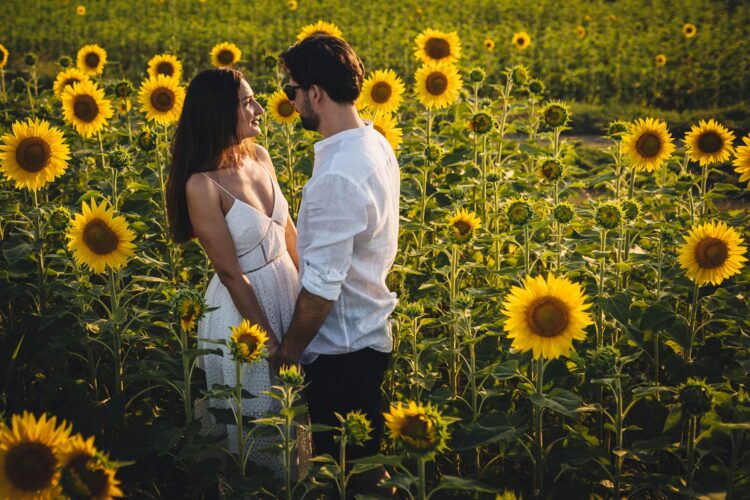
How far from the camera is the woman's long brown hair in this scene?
2.53 m

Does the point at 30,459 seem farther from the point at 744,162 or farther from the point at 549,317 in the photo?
the point at 744,162

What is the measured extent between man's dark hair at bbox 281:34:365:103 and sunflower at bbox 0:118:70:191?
1333 mm

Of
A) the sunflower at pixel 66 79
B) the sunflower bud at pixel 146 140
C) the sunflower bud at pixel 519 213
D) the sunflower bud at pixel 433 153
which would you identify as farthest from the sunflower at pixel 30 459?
the sunflower at pixel 66 79

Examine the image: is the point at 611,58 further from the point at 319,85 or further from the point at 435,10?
the point at 319,85

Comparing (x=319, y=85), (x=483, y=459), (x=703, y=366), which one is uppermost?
(x=319, y=85)

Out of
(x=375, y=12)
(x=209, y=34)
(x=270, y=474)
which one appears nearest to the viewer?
(x=270, y=474)

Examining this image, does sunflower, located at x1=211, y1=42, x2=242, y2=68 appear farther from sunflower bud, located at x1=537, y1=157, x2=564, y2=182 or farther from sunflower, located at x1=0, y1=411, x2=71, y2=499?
sunflower, located at x1=0, y1=411, x2=71, y2=499

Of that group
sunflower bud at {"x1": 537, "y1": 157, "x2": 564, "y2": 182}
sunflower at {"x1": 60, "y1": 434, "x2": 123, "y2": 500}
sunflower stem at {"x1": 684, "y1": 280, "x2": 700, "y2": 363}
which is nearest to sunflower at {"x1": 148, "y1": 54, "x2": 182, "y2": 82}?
sunflower bud at {"x1": 537, "y1": 157, "x2": 564, "y2": 182}

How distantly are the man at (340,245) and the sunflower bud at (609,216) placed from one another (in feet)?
2.97

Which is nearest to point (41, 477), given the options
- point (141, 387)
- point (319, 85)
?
point (319, 85)

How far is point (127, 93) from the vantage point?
13.9ft

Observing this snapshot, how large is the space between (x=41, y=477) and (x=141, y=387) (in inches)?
65.7

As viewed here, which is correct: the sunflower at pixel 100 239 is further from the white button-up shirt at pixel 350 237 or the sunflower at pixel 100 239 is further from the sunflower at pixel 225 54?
the sunflower at pixel 225 54

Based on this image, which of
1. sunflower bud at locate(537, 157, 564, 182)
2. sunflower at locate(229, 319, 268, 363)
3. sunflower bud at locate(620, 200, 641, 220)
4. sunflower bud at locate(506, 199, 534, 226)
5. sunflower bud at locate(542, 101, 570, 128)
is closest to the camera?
sunflower at locate(229, 319, 268, 363)
